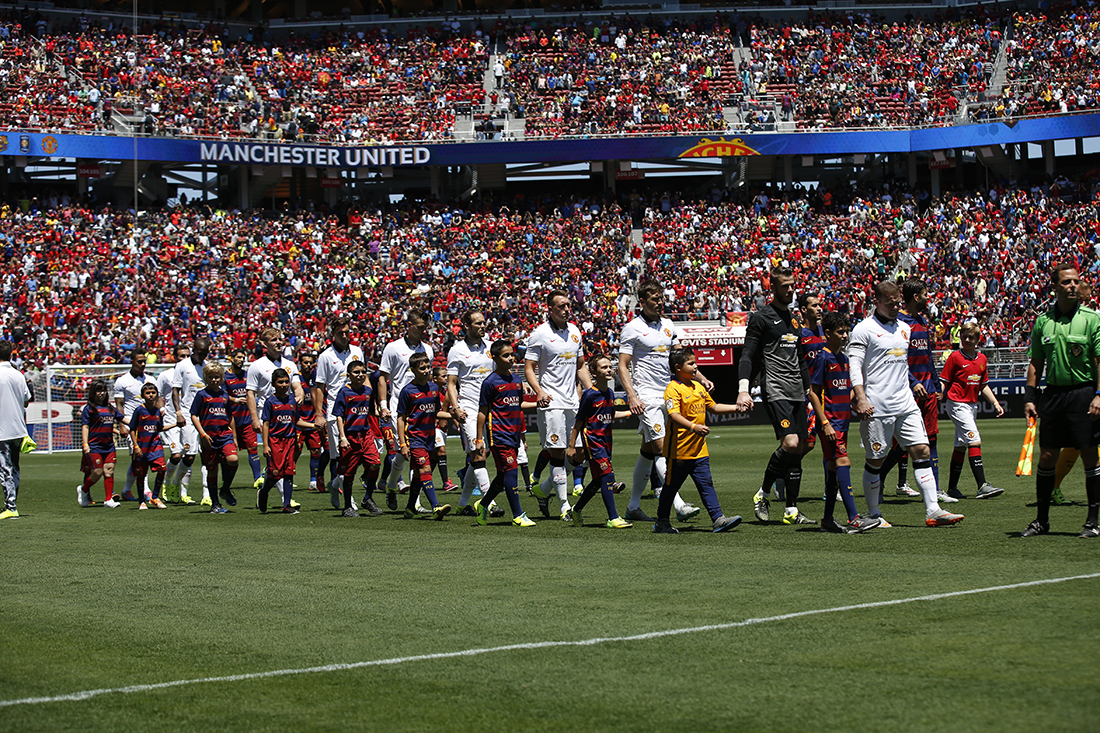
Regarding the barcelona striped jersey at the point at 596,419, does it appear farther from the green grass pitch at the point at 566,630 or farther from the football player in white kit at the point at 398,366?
the football player in white kit at the point at 398,366

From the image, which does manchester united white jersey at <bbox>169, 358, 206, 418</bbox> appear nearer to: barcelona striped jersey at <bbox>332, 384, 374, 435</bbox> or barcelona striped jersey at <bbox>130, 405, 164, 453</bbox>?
barcelona striped jersey at <bbox>130, 405, 164, 453</bbox>

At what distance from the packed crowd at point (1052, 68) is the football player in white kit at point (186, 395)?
131 ft

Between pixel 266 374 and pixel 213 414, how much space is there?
1799mm

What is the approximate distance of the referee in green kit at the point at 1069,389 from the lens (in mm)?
9945

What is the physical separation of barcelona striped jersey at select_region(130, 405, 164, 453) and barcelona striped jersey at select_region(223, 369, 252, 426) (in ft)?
3.56

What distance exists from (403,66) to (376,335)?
60.2 feet

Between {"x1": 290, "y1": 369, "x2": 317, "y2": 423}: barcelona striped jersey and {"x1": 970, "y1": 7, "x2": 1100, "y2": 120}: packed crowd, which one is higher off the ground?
{"x1": 970, "y1": 7, "x2": 1100, "y2": 120}: packed crowd

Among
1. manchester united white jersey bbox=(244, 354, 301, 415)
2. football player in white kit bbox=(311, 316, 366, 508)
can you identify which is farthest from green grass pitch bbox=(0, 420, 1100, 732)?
manchester united white jersey bbox=(244, 354, 301, 415)

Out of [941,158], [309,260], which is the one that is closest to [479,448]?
[309,260]

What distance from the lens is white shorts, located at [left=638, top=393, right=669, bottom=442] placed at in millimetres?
12810

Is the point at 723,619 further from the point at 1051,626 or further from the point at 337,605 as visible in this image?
the point at 337,605

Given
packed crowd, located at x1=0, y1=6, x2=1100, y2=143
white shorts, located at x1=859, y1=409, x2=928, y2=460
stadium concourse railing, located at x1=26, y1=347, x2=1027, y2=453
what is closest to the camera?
white shorts, located at x1=859, y1=409, x2=928, y2=460

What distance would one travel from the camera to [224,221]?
1962 inches

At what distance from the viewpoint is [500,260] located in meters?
47.8
